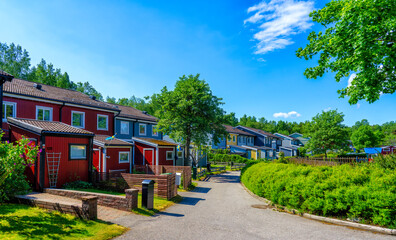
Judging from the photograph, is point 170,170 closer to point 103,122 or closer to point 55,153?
point 103,122

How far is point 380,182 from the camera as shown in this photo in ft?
28.8

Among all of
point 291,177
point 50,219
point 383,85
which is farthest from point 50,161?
point 383,85

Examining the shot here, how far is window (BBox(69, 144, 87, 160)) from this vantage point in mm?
13977

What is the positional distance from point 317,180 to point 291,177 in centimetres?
137

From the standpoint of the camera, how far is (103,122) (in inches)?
904

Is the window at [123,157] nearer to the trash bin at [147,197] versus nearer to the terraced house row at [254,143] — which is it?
the trash bin at [147,197]

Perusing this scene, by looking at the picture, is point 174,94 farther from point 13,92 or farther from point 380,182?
point 380,182

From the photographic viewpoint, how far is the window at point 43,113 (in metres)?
17.7

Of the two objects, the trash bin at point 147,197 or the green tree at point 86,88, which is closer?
the trash bin at point 147,197

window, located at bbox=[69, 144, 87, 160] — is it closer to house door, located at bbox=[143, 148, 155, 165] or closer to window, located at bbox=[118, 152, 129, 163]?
window, located at bbox=[118, 152, 129, 163]

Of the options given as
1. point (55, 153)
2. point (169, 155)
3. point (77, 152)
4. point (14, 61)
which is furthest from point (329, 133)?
point (14, 61)

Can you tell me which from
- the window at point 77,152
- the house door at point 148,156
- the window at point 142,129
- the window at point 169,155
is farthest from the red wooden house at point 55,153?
the window at point 142,129

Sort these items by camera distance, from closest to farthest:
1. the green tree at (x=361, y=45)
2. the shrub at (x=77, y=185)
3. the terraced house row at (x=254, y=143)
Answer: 1. the green tree at (x=361, y=45)
2. the shrub at (x=77, y=185)
3. the terraced house row at (x=254, y=143)

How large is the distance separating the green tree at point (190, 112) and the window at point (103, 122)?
537cm
